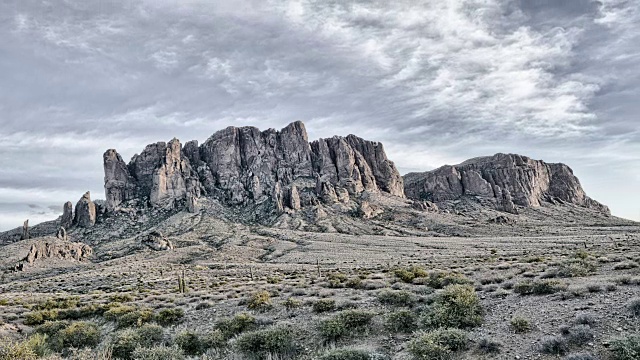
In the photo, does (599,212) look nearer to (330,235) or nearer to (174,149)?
(330,235)

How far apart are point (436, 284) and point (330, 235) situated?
93833 mm

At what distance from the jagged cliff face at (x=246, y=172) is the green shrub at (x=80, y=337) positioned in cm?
12640

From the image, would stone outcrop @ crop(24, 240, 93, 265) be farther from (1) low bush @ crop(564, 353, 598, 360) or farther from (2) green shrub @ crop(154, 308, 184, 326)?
(1) low bush @ crop(564, 353, 598, 360)

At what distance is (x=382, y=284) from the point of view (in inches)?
867

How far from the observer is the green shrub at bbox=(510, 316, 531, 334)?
11.7 metres

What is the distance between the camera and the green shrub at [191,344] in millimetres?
14516

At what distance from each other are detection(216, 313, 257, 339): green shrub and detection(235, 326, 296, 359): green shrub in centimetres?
187

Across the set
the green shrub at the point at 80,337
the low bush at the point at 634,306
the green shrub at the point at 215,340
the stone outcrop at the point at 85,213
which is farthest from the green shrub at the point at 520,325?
the stone outcrop at the point at 85,213

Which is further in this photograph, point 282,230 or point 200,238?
point 282,230

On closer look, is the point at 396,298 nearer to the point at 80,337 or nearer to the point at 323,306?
the point at 323,306

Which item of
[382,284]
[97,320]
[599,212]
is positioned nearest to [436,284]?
[382,284]

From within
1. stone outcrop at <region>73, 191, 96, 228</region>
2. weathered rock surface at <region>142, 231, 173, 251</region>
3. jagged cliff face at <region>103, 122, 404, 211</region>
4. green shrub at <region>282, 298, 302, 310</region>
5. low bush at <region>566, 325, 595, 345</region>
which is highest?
jagged cliff face at <region>103, 122, 404, 211</region>

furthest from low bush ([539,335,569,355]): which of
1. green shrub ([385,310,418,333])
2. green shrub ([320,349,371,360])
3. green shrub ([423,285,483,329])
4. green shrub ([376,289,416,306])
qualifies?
green shrub ([376,289,416,306])

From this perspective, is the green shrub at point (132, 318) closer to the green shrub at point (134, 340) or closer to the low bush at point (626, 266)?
the green shrub at point (134, 340)
